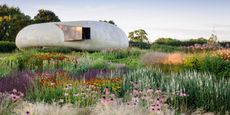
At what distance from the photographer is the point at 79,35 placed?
39.5 m

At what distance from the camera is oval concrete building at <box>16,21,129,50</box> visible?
1542 inches

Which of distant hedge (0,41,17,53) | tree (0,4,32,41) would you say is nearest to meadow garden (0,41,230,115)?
distant hedge (0,41,17,53)

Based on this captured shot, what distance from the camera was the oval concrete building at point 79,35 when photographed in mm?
39156

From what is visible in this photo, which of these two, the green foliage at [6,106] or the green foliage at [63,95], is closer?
the green foliage at [6,106]

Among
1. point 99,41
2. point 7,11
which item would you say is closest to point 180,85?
point 99,41

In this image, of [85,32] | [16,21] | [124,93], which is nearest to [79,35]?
[85,32]

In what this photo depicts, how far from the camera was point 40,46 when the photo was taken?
4203cm

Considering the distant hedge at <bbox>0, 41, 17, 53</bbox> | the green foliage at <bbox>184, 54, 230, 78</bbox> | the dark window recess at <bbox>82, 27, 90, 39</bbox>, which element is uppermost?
the dark window recess at <bbox>82, 27, 90, 39</bbox>

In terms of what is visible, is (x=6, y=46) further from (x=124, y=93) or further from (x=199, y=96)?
(x=199, y=96)

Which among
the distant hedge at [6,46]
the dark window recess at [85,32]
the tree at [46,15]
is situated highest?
the tree at [46,15]

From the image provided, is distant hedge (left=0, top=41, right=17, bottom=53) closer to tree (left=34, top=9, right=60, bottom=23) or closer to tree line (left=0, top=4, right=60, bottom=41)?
tree line (left=0, top=4, right=60, bottom=41)

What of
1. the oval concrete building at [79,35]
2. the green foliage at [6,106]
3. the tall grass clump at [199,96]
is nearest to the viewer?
the green foliage at [6,106]

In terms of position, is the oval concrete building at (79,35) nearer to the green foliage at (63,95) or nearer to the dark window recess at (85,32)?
the dark window recess at (85,32)

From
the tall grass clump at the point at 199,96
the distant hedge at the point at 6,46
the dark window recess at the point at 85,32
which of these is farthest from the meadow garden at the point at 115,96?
the distant hedge at the point at 6,46
